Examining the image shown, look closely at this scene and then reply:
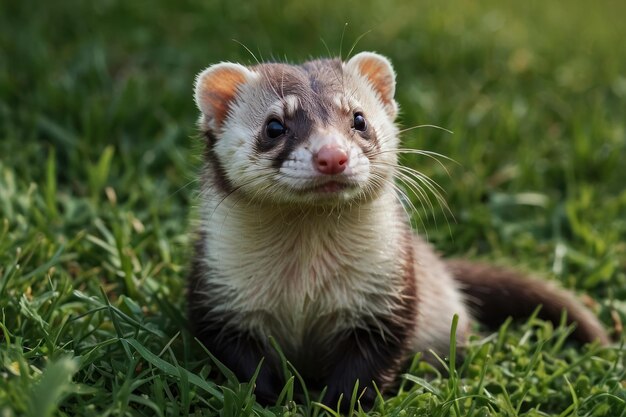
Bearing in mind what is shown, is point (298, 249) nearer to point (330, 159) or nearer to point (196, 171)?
point (330, 159)

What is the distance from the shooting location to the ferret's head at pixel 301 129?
3.65 meters

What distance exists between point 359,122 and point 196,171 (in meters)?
1.40

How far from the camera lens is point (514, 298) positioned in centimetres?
509

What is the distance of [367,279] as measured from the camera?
4145 mm

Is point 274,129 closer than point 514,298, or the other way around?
point 274,129

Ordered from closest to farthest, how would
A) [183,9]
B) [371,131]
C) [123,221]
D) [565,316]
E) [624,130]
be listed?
1. [371,131]
2. [565,316]
3. [123,221]
4. [624,130]
5. [183,9]

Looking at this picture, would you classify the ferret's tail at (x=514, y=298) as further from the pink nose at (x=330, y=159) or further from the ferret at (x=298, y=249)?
the pink nose at (x=330, y=159)

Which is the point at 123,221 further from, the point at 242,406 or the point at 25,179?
the point at 242,406

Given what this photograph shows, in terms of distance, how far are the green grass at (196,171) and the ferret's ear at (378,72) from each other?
28.7 inches

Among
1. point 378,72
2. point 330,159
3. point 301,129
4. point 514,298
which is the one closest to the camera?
point 330,159

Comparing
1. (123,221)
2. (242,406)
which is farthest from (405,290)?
(123,221)

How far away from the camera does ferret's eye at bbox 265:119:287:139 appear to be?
3922 millimetres

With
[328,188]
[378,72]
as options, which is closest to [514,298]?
[378,72]

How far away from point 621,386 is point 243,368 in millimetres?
1783
